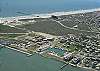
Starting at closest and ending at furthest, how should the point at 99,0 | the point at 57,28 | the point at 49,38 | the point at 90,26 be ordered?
the point at 49,38
the point at 57,28
the point at 90,26
the point at 99,0

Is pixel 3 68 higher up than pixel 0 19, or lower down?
lower down

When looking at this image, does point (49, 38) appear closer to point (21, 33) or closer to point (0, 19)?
point (21, 33)

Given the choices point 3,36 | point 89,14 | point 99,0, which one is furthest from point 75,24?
point 99,0

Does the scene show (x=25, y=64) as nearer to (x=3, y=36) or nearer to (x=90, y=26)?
(x=3, y=36)

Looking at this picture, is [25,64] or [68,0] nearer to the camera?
[25,64]

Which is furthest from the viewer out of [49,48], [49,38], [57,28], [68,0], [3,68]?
[68,0]

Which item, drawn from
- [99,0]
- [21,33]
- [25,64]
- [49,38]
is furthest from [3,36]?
[99,0]
